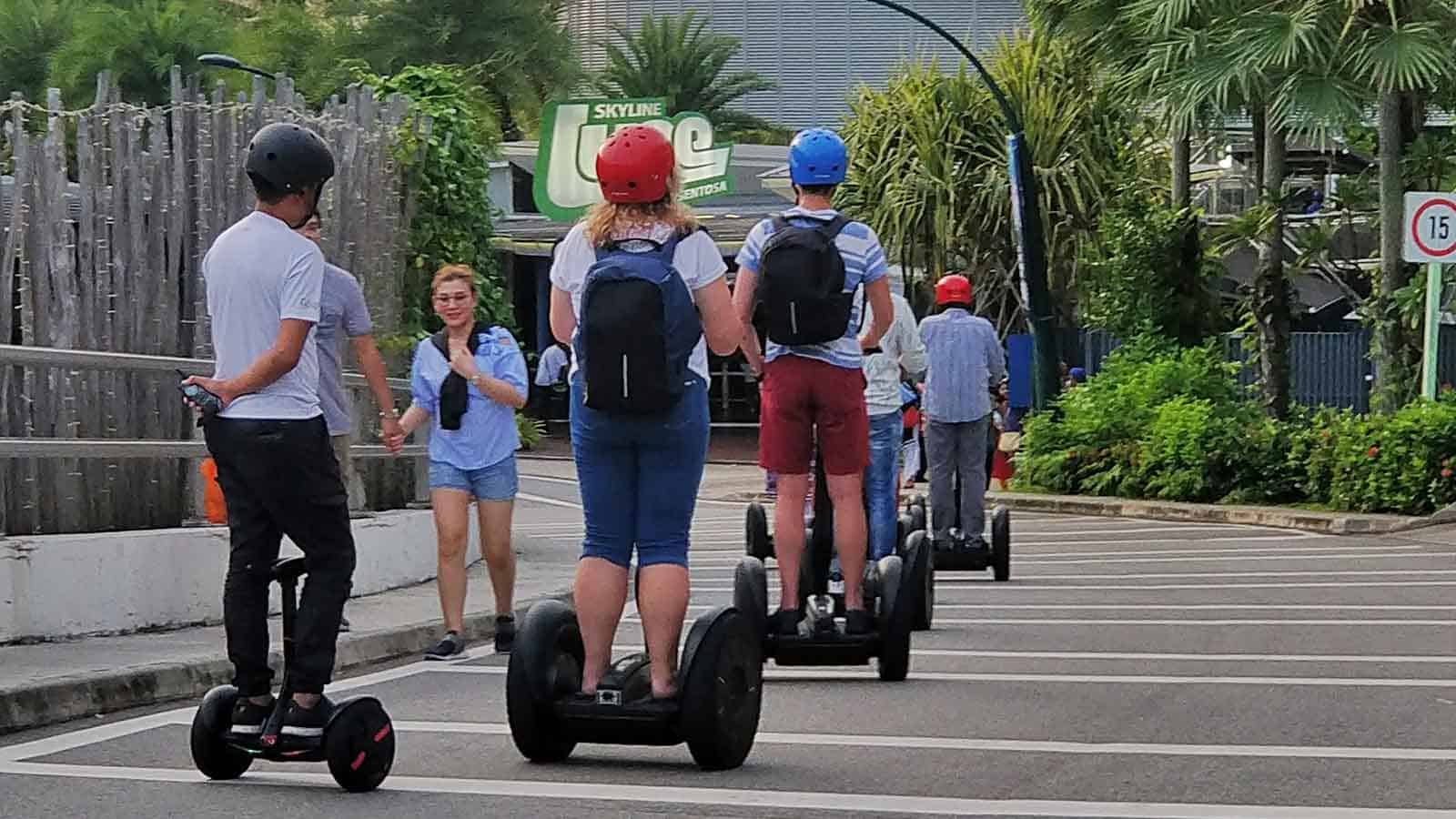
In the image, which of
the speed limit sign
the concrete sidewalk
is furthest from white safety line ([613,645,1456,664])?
the speed limit sign

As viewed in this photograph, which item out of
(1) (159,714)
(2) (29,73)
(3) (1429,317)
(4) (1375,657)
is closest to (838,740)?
(1) (159,714)

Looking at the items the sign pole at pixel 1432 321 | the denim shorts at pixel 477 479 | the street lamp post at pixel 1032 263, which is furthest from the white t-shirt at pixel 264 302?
the street lamp post at pixel 1032 263

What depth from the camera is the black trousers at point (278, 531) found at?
21.9ft

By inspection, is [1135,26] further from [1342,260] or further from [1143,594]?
[1143,594]

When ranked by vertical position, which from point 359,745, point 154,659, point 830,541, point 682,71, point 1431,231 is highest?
point 682,71

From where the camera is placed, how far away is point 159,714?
28.3ft

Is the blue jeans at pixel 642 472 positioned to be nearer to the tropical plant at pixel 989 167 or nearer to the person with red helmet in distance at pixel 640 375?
the person with red helmet in distance at pixel 640 375

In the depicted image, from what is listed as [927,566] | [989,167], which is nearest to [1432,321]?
[927,566]

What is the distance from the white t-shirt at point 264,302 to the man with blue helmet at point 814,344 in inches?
81.7

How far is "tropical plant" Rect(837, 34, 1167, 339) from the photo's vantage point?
35.4 m

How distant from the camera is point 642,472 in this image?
697 cm

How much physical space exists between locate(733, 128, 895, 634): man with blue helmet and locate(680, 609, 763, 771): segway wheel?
5.51 ft

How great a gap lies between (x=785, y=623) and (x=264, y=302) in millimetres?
2921

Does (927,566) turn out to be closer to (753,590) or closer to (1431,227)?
(753,590)
